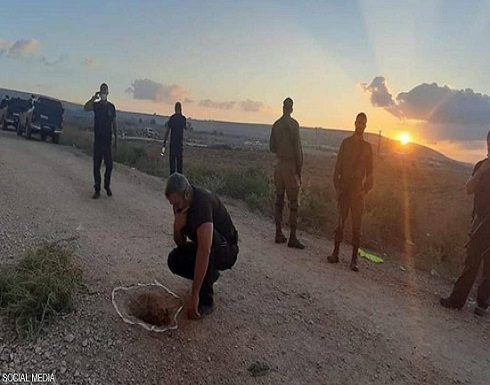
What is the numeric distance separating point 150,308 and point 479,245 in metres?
3.87

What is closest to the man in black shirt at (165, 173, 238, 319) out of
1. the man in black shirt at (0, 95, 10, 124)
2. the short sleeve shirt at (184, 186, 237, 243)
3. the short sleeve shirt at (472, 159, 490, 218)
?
the short sleeve shirt at (184, 186, 237, 243)

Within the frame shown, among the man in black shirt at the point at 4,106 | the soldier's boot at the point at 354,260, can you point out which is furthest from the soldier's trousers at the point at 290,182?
the man in black shirt at the point at 4,106

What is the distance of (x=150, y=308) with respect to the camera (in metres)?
Result: 4.46

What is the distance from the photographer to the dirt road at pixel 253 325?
3781 mm

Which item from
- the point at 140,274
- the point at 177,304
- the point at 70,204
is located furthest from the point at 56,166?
the point at 177,304

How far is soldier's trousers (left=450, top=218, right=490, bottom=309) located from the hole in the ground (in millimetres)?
3584

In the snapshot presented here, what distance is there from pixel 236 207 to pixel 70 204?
372 cm

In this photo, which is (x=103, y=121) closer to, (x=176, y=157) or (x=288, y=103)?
(x=176, y=157)

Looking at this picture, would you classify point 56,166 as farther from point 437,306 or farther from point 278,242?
point 437,306

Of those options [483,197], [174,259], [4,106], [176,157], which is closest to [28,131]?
[4,106]

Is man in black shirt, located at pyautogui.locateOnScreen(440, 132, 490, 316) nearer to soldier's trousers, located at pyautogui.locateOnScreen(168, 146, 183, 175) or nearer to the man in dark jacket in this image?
the man in dark jacket

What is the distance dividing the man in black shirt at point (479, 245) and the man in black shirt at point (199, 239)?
117 inches

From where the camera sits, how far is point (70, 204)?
8625 mm

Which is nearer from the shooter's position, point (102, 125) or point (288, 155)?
point (288, 155)
